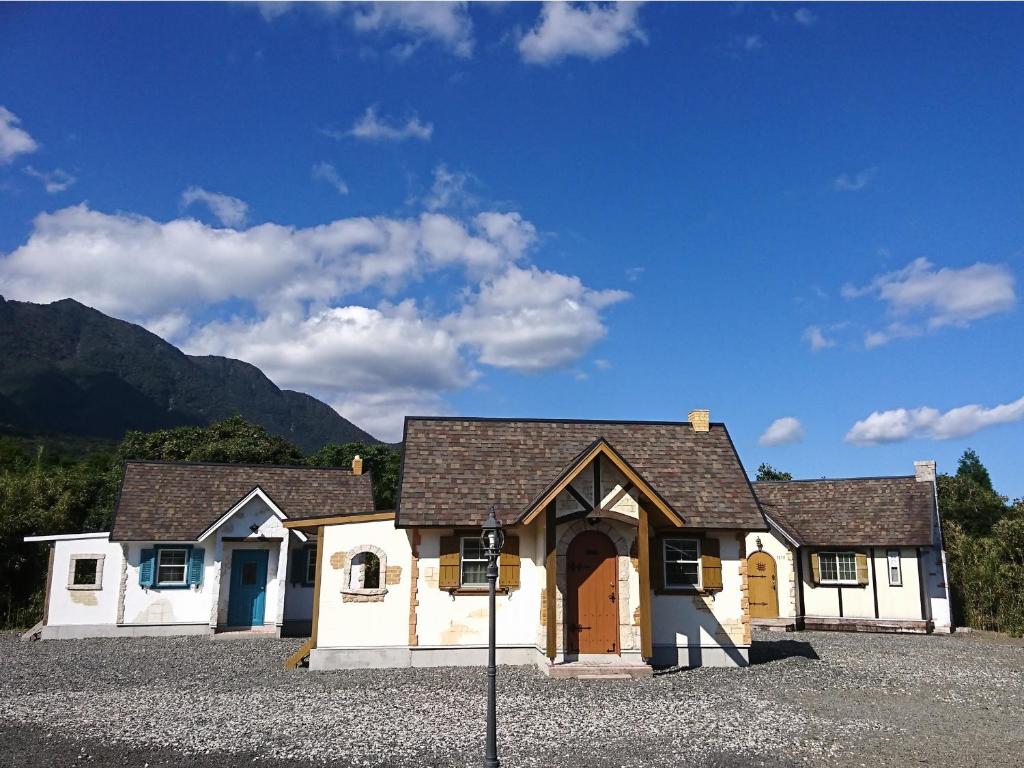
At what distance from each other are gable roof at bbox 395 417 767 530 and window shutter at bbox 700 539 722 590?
603mm

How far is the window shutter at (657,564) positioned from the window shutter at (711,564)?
952 millimetres

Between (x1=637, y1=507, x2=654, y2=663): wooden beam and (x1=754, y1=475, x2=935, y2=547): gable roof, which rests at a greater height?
(x1=754, y1=475, x2=935, y2=547): gable roof

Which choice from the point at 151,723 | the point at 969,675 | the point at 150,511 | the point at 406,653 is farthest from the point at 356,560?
the point at 969,675

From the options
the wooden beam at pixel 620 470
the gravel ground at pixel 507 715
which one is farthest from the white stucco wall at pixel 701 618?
the wooden beam at pixel 620 470

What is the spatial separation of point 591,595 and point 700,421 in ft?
Answer: 22.1

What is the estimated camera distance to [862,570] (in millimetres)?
26062

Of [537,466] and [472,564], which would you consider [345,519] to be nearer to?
[472,564]

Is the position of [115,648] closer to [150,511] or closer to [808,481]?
[150,511]

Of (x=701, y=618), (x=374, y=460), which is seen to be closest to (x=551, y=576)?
(x=701, y=618)

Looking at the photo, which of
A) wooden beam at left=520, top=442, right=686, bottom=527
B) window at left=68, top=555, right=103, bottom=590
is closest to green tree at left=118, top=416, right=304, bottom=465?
window at left=68, top=555, right=103, bottom=590

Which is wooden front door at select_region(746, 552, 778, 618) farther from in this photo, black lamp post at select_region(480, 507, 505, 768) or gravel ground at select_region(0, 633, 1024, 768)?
black lamp post at select_region(480, 507, 505, 768)

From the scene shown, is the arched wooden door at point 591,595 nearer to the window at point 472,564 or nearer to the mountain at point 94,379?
the window at point 472,564

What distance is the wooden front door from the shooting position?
26391 millimetres

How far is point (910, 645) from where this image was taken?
22000 millimetres
